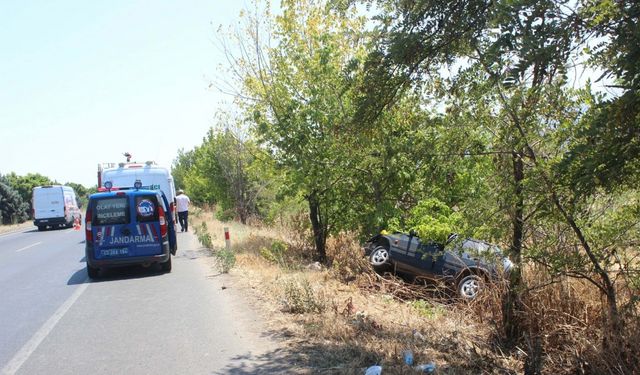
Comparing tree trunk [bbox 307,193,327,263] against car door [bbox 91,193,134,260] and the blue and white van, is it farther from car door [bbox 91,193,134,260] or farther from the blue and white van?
car door [bbox 91,193,134,260]

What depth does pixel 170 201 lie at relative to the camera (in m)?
16.9

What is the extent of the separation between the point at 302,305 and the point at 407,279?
11.8ft

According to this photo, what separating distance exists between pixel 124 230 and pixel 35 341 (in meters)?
4.90

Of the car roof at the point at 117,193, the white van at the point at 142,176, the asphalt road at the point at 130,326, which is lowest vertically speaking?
the asphalt road at the point at 130,326

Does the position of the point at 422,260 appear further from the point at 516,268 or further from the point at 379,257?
the point at 516,268

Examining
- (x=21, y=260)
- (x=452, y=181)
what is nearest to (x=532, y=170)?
(x=452, y=181)

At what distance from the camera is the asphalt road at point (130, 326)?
565 centimetres

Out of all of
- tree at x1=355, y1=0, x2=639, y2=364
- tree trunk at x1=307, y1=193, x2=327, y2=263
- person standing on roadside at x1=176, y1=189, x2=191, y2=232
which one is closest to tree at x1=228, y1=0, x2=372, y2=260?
tree trunk at x1=307, y1=193, x2=327, y2=263

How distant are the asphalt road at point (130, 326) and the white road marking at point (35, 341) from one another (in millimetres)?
12

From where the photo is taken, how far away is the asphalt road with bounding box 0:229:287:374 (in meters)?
5.65

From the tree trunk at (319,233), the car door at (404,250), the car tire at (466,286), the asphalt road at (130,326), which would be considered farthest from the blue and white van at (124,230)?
the car tire at (466,286)

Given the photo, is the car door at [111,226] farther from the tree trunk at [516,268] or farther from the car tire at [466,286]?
the tree trunk at [516,268]

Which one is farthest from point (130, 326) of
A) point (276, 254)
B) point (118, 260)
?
point (276, 254)

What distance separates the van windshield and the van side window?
221mm
